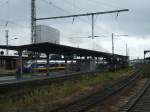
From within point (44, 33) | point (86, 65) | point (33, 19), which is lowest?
point (86, 65)

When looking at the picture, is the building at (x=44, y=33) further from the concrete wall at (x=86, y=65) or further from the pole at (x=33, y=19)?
the pole at (x=33, y=19)

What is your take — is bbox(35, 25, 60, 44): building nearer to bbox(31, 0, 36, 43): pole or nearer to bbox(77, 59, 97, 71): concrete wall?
bbox(77, 59, 97, 71): concrete wall

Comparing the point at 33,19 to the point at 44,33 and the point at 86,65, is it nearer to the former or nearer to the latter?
the point at 44,33

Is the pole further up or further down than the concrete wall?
further up

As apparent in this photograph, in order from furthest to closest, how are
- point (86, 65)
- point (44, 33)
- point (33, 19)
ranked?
point (86, 65) → point (44, 33) → point (33, 19)

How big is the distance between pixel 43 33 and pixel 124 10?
1214 inches

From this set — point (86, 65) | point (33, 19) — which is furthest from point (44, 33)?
point (33, 19)

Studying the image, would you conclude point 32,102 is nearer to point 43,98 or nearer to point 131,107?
point 43,98

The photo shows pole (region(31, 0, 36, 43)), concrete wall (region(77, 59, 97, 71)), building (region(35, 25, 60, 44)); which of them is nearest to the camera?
pole (region(31, 0, 36, 43))

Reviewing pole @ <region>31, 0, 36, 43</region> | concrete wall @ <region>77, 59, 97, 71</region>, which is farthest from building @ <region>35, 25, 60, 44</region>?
pole @ <region>31, 0, 36, 43</region>

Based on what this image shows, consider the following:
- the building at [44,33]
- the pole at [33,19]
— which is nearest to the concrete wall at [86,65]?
the building at [44,33]

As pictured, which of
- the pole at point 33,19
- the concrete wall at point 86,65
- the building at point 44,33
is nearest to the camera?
the pole at point 33,19

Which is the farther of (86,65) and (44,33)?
(86,65)

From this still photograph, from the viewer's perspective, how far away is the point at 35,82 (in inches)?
1057
